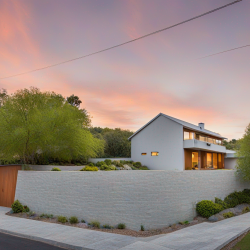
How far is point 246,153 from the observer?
1777cm

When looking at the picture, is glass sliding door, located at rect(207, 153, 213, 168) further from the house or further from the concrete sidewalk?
the concrete sidewalk

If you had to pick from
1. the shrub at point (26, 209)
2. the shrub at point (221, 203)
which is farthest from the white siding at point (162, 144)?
the shrub at point (26, 209)

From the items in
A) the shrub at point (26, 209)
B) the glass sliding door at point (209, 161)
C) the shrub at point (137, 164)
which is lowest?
the shrub at point (26, 209)

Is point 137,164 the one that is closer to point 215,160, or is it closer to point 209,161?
point 209,161

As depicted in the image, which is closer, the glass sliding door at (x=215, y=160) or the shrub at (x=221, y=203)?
the shrub at (x=221, y=203)

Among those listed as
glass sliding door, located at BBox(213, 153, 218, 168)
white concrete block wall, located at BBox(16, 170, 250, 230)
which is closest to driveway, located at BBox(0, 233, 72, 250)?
white concrete block wall, located at BBox(16, 170, 250, 230)

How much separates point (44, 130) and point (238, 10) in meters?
11.3

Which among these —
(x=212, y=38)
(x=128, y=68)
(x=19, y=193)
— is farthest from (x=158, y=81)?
(x=19, y=193)

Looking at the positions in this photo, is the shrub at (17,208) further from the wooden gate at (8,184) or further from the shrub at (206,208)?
the shrub at (206,208)

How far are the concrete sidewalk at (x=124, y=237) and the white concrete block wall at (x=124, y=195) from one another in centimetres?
130

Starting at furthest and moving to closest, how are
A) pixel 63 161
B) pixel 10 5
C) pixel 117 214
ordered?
1. pixel 63 161
2. pixel 10 5
3. pixel 117 214

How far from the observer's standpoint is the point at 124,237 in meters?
8.95

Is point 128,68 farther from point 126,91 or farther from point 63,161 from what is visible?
point 63,161

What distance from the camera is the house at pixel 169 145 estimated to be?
2788 centimetres
